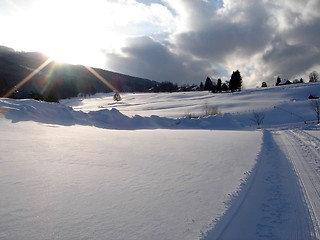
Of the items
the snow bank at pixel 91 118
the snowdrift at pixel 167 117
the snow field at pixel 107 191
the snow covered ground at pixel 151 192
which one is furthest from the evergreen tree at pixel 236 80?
the snow field at pixel 107 191

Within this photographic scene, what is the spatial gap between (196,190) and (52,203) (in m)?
3.23

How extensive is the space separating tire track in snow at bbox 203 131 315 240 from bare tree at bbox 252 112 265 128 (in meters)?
36.9

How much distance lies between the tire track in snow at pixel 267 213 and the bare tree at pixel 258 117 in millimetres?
36876

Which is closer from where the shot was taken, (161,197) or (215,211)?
(215,211)

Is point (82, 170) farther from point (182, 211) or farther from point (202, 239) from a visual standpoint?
point (202, 239)

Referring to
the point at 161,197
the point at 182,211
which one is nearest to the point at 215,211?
the point at 182,211

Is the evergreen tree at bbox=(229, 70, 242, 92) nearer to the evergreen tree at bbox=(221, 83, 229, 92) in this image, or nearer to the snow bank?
the evergreen tree at bbox=(221, 83, 229, 92)

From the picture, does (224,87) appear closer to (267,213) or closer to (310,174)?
(310,174)

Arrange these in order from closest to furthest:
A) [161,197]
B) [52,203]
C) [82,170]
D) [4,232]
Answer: [4,232], [52,203], [161,197], [82,170]

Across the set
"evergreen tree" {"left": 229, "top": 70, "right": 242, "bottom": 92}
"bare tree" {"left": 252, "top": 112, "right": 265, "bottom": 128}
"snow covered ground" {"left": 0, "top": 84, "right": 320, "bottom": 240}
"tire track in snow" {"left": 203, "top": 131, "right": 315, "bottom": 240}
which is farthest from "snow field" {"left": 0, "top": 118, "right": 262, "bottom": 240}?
"evergreen tree" {"left": 229, "top": 70, "right": 242, "bottom": 92}

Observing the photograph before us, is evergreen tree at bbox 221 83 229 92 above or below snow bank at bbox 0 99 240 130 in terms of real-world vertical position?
above

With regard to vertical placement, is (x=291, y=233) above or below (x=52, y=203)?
below

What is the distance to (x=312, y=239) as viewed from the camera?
496 cm

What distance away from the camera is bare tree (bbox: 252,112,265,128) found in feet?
148
